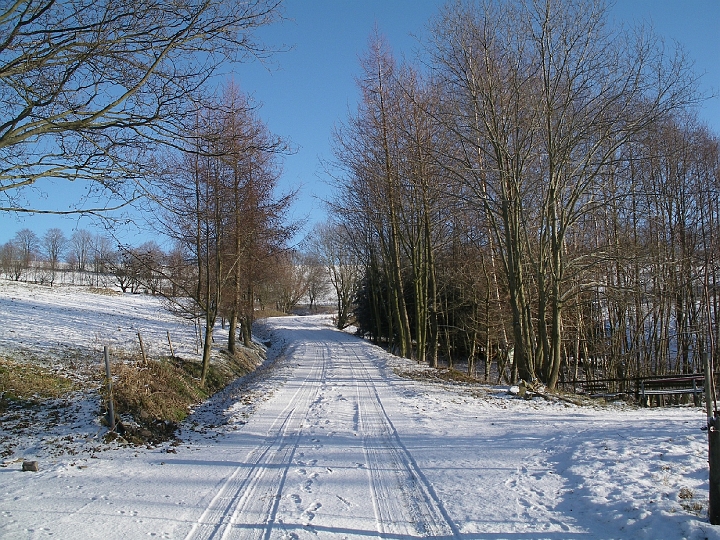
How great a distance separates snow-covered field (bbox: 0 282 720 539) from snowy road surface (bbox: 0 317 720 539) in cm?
2

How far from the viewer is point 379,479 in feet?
19.6

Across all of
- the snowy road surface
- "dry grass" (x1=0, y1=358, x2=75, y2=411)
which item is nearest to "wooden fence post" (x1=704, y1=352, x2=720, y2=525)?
the snowy road surface

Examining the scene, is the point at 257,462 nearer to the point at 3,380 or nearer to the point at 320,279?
the point at 3,380

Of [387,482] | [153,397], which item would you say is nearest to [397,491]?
[387,482]

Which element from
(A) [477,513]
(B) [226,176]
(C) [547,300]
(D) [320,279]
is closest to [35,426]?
(A) [477,513]

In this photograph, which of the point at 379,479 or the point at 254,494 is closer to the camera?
the point at 254,494

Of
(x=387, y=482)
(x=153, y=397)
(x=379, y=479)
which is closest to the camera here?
(x=387, y=482)

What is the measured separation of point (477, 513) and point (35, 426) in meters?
6.73

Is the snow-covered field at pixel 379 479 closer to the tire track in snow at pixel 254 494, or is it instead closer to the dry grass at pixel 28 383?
the tire track in snow at pixel 254 494

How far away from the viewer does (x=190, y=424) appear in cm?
953

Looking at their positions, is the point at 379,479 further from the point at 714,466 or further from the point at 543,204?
the point at 543,204

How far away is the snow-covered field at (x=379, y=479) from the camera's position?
457 cm

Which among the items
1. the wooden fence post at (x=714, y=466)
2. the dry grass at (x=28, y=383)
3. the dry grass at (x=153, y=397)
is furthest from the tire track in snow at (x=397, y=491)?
the dry grass at (x=28, y=383)

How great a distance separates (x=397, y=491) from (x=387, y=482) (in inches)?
12.8
